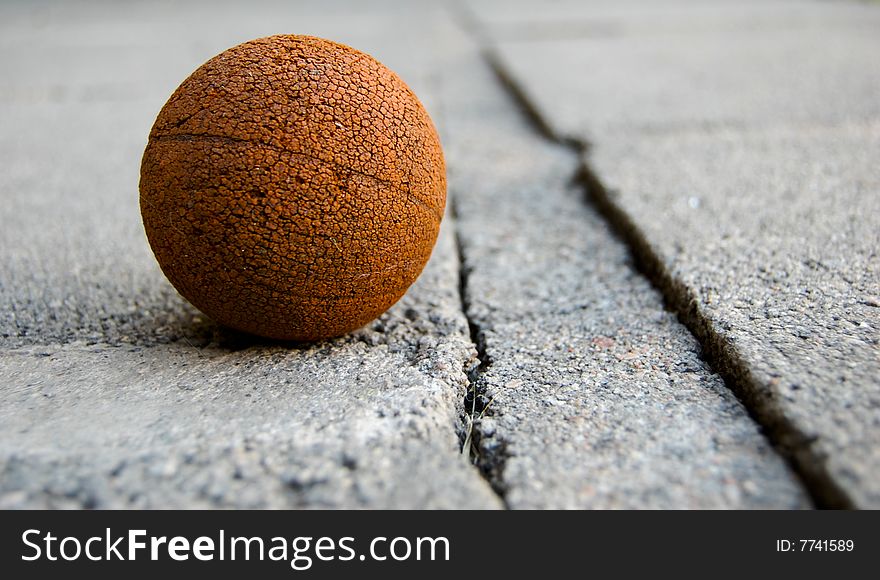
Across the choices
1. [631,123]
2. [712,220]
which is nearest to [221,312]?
[712,220]

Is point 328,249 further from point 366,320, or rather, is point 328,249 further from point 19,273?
point 19,273

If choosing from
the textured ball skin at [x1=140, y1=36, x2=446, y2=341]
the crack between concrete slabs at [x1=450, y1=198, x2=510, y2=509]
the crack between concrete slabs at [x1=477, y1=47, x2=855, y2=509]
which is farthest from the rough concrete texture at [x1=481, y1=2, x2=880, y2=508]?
the textured ball skin at [x1=140, y1=36, x2=446, y2=341]

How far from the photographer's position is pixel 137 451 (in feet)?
4.80

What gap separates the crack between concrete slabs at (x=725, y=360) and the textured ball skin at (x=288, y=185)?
74 cm

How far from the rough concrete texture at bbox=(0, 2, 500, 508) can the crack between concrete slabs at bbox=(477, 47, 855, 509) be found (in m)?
0.57

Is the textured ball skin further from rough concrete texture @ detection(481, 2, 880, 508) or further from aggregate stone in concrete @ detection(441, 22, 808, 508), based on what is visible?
rough concrete texture @ detection(481, 2, 880, 508)

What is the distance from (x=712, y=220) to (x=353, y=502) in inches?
63.4

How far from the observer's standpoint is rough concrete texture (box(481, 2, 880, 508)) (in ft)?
4.96

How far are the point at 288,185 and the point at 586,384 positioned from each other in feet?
2.64

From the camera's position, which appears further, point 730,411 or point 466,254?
point 466,254

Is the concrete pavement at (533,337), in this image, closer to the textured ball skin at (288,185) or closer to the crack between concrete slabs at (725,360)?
the crack between concrete slabs at (725,360)

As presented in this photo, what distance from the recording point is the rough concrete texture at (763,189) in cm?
151
